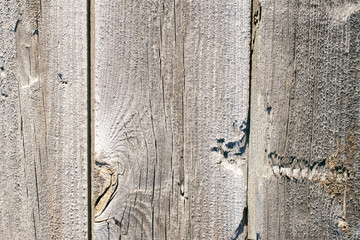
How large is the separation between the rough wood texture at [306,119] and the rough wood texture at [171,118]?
71 millimetres

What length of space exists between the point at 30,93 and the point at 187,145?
0.65 metres

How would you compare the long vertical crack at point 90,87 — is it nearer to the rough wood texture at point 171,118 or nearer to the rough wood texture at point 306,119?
the rough wood texture at point 171,118

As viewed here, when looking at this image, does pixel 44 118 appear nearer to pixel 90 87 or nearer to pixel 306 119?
pixel 90 87

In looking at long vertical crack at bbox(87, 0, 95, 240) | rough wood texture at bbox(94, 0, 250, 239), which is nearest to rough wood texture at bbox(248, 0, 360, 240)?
rough wood texture at bbox(94, 0, 250, 239)

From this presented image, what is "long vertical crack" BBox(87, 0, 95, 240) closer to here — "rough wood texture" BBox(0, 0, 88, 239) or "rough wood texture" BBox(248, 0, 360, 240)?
"rough wood texture" BBox(0, 0, 88, 239)

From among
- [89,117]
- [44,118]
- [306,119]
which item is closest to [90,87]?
[89,117]

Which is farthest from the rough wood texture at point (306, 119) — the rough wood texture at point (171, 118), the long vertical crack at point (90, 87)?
the long vertical crack at point (90, 87)

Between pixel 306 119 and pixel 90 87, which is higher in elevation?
pixel 90 87

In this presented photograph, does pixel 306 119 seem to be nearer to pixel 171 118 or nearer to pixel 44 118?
pixel 171 118

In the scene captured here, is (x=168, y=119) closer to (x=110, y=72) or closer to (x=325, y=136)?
(x=110, y=72)

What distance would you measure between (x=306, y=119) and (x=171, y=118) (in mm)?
504

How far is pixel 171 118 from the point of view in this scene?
1.24m

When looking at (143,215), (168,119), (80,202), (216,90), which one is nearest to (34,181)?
(80,202)

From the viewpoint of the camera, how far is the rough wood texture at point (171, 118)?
121 centimetres
